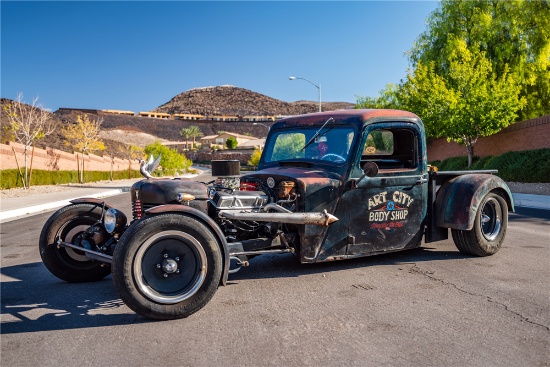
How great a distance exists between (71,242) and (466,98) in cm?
2782

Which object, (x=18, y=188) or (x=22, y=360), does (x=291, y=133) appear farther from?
(x=18, y=188)

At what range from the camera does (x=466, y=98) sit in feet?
92.8

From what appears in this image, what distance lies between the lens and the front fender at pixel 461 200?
5789 mm

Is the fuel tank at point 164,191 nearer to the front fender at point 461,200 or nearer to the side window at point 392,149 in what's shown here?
the side window at point 392,149

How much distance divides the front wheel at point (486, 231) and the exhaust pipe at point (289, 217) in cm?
230

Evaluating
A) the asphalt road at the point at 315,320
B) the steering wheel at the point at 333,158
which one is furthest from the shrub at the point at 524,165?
the steering wheel at the point at 333,158

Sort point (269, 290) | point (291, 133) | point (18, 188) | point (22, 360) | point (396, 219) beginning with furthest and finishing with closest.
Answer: point (18, 188)
point (291, 133)
point (396, 219)
point (269, 290)
point (22, 360)

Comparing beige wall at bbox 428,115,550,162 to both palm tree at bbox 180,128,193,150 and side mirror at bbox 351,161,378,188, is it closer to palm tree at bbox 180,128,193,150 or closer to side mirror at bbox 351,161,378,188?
side mirror at bbox 351,161,378,188

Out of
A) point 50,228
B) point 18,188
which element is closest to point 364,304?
point 50,228

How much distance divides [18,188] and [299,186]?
85.7ft

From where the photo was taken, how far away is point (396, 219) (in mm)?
5531

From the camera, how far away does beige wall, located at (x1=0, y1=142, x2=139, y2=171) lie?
29.3 meters

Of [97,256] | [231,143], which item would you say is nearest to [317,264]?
[97,256]

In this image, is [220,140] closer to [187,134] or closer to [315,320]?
[187,134]
